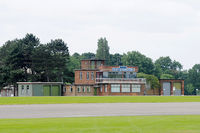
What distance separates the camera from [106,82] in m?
104

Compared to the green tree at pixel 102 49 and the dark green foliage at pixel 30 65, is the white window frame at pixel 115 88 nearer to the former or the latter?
the dark green foliage at pixel 30 65

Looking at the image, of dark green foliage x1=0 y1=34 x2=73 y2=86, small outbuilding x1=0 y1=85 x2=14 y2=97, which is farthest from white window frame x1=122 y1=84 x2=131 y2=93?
small outbuilding x1=0 y1=85 x2=14 y2=97

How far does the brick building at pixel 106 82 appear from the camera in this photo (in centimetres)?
10475

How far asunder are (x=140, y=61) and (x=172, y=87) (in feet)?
225

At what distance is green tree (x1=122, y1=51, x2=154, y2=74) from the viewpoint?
183875 mm

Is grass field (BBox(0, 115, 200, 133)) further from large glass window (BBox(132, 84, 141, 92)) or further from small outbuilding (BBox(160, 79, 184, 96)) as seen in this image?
Answer: small outbuilding (BBox(160, 79, 184, 96))

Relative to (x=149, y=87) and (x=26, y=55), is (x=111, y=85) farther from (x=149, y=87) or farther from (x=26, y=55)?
(x=26, y=55)

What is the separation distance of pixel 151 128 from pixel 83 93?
3445 inches

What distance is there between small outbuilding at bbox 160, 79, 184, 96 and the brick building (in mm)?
12318

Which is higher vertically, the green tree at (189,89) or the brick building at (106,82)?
the brick building at (106,82)

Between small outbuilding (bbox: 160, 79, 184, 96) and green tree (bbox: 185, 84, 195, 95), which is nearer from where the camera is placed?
small outbuilding (bbox: 160, 79, 184, 96)

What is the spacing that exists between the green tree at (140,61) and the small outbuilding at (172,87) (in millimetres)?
63360

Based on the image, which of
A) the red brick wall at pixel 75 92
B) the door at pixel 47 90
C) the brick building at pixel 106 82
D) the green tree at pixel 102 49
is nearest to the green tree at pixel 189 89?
the green tree at pixel 102 49

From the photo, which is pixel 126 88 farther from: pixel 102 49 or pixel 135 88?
pixel 102 49
